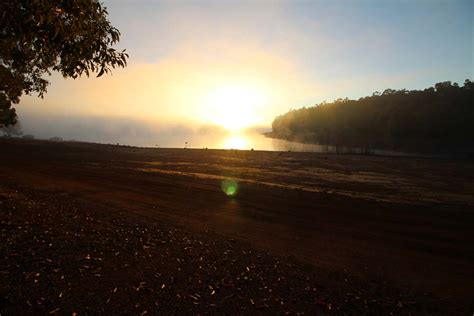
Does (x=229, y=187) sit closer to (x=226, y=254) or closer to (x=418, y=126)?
(x=226, y=254)

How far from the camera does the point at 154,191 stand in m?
15.6

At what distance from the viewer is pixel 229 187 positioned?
18.1 m

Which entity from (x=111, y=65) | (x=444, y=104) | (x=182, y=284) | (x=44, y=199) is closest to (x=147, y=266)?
(x=182, y=284)

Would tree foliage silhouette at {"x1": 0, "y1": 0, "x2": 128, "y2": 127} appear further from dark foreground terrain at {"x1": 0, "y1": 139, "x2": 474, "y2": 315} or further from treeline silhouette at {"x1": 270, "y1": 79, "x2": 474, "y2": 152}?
treeline silhouette at {"x1": 270, "y1": 79, "x2": 474, "y2": 152}

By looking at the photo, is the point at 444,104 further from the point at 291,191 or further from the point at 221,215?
the point at 221,215

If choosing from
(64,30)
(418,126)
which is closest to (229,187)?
(64,30)

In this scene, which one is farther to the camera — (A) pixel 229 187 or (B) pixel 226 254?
(A) pixel 229 187

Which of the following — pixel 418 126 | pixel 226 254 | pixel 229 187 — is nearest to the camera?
pixel 226 254

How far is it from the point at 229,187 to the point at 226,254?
33.7ft

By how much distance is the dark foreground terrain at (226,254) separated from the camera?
5598mm

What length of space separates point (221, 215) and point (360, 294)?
6505mm

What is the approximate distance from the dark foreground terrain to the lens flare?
54.2 inches

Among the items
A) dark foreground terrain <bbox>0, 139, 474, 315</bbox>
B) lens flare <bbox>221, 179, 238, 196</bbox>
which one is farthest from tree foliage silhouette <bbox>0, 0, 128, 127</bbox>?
lens flare <bbox>221, 179, 238, 196</bbox>

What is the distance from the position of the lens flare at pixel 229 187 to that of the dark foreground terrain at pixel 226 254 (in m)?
1.38
